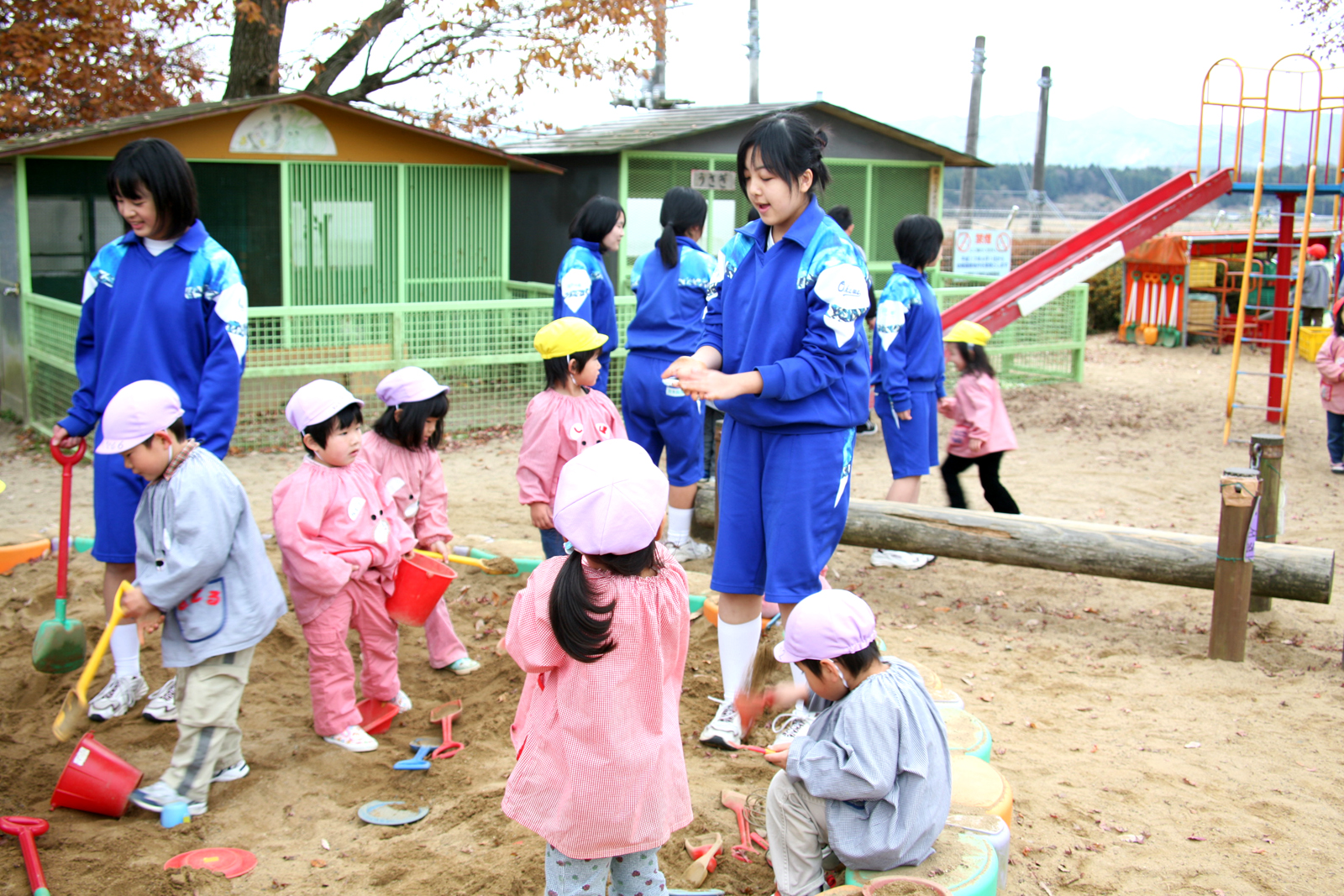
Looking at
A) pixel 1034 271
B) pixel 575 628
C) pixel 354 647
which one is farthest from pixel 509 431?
pixel 575 628

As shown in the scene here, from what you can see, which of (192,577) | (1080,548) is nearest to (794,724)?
A: (192,577)

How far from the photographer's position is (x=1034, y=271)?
12.1 metres

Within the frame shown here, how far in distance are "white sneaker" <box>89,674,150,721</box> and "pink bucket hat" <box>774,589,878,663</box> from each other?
2.66m

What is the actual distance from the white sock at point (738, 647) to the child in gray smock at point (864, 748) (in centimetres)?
93

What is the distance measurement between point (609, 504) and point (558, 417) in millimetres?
2362

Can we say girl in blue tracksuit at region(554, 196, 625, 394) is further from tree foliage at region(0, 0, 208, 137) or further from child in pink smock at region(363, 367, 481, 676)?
tree foliage at region(0, 0, 208, 137)

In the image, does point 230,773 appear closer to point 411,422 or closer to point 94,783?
point 94,783

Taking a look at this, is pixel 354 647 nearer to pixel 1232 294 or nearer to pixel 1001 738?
pixel 1001 738

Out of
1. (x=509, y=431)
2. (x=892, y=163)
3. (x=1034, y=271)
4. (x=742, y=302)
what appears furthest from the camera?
(x=892, y=163)

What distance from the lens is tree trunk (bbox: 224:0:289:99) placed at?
12.9 m

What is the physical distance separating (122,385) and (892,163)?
12.2 m

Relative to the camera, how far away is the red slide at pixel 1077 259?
1093 cm

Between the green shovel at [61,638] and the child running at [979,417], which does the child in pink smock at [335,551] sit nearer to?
the green shovel at [61,638]

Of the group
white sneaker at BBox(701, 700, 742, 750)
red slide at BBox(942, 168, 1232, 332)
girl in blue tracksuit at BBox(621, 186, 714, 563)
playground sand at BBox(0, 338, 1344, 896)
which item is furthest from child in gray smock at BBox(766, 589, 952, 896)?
red slide at BBox(942, 168, 1232, 332)
